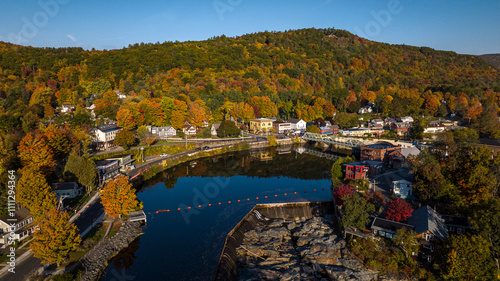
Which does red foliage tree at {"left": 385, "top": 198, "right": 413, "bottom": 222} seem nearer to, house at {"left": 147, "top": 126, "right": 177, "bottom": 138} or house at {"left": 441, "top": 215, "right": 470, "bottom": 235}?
house at {"left": 441, "top": 215, "right": 470, "bottom": 235}

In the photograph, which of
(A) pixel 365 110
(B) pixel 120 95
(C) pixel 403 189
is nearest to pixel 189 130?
(B) pixel 120 95

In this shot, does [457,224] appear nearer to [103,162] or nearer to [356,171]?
[356,171]

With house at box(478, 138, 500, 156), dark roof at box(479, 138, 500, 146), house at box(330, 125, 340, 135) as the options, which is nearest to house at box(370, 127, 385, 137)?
house at box(330, 125, 340, 135)

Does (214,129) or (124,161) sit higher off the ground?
(214,129)

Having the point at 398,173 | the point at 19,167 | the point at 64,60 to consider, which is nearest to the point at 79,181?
the point at 19,167

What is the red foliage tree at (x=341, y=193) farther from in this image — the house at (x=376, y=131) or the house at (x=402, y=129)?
the house at (x=402, y=129)

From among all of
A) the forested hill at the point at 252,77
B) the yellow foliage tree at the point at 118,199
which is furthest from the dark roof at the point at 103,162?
the forested hill at the point at 252,77
